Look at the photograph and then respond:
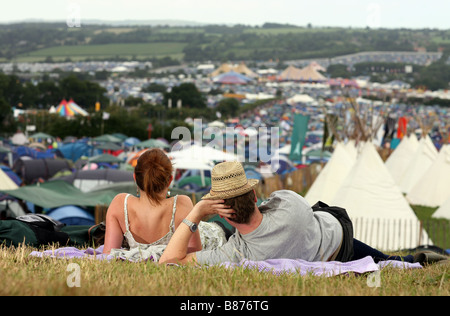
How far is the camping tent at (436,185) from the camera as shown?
2623cm

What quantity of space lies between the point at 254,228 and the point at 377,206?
48.3 ft

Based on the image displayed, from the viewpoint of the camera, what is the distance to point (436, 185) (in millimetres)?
26391

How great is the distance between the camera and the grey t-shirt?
4.21 meters

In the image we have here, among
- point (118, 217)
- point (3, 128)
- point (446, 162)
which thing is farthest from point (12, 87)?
point (118, 217)

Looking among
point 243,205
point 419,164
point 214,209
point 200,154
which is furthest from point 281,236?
point 419,164

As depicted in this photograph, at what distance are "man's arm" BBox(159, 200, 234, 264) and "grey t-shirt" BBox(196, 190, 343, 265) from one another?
9cm

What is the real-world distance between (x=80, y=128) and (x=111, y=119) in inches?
158

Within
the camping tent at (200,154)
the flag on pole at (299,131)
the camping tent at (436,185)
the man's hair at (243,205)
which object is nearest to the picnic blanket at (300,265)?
the man's hair at (243,205)

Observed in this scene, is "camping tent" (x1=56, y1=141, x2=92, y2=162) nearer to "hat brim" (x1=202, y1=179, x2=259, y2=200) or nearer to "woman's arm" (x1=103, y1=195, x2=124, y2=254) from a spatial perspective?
"woman's arm" (x1=103, y1=195, x2=124, y2=254)

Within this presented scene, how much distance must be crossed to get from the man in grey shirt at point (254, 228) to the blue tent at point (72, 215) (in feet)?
37.1

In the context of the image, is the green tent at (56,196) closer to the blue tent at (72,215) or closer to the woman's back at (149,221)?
the blue tent at (72,215)

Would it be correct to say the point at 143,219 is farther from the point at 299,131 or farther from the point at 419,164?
the point at 419,164

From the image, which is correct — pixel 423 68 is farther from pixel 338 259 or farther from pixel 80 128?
pixel 338 259

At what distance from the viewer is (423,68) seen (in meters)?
199
